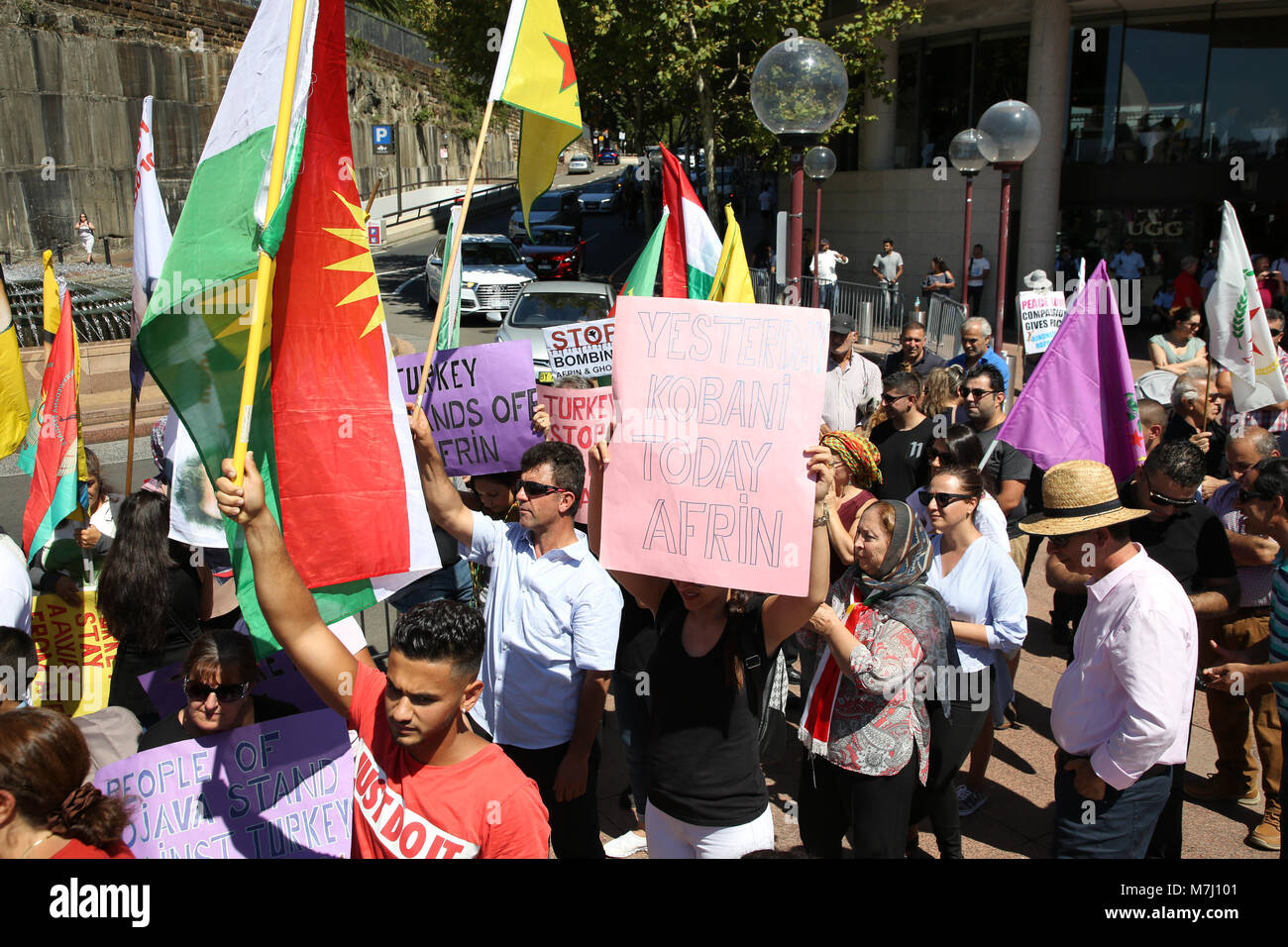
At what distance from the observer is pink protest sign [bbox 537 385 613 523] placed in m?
5.16

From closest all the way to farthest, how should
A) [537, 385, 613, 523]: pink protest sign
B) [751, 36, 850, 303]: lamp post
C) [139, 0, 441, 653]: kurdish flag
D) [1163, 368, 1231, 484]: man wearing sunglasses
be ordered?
[139, 0, 441, 653]: kurdish flag
[537, 385, 613, 523]: pink protest sign
[1163, 368, 1231, 484]: man wearing sunglasses
[751, 36, 850, 303]: lamp post

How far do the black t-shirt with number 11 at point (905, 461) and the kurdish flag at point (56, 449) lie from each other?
4.20 metres

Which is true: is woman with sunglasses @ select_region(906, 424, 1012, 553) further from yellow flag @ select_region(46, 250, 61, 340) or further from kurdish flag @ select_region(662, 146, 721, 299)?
yellow flag @ select_region(46, 250, 61, 340)

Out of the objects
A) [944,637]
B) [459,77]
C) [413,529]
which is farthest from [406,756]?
[459,77]

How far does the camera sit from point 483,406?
492 cm

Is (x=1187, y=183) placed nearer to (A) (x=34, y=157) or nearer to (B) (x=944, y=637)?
(B) (x=944, y=637)

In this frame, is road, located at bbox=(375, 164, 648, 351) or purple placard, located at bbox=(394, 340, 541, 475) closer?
purple placard, located at bbox=(394, 340, 541, 475)

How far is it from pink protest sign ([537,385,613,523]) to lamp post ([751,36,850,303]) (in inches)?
93.3

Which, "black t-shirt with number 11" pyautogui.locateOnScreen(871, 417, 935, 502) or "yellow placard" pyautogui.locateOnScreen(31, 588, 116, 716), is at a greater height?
"black t-shirt with number 11" pyautogui.locateOnScreen(871, 417, 935, 502)

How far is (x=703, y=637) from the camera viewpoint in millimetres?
3211

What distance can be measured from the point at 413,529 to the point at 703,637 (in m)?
1.01

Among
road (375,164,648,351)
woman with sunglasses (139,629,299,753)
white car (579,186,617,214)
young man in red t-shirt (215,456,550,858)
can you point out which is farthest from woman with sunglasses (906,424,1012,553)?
white car (579,186,617,214)

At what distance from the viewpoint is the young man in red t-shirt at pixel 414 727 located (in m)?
2.47

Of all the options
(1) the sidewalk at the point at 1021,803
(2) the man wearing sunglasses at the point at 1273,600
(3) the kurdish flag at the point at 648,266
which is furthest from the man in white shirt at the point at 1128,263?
(2) the man wearing sunglasses at the point at 1273,600
